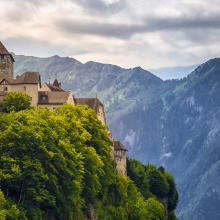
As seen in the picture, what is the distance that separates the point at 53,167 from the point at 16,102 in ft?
126

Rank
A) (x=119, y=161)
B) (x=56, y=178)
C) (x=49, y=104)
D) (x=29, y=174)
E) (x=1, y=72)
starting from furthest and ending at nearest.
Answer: (x=119, y=161)
(x=1, y=72)
(x=49, y=104)
(x=56, y=178)
(x=29, y=174)

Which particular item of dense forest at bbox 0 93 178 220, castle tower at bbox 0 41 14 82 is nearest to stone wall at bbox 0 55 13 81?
castle tower at bbox 0 41 14 82

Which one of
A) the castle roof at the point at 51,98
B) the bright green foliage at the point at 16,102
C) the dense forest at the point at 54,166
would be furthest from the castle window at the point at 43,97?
the bright green foliage at the point at 16,102

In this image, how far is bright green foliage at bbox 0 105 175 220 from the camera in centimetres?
10156

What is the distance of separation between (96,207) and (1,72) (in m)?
50.5

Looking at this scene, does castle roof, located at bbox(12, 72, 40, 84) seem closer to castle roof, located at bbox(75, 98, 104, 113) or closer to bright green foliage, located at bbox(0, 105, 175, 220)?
bright green foliage, located at bbox(0, 105, 175, 220)

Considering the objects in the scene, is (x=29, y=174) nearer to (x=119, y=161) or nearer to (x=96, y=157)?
(x=96, y=157)

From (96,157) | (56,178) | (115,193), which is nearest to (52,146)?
(56,178)

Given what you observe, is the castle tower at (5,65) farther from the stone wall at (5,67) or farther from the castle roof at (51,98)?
the castle roof at (51,98)

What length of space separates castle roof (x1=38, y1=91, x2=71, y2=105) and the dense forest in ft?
45.3

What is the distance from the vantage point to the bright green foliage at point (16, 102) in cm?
14438

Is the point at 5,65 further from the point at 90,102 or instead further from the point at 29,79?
the point at 90,102

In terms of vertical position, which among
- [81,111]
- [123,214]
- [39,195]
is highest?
[81,111]

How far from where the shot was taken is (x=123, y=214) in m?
151
